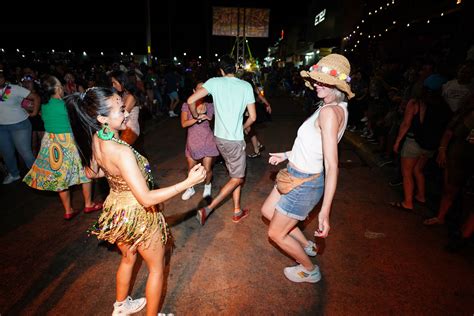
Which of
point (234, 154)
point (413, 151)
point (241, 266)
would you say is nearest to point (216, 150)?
point (234, 154)

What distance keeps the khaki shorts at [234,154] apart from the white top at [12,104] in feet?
11.4

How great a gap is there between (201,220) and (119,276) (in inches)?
64.1

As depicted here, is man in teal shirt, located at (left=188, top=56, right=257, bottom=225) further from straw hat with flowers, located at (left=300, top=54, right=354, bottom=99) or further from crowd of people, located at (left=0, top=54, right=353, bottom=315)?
straw hat with flowers, located at (left=300, top=54, right=354, bottom=99)

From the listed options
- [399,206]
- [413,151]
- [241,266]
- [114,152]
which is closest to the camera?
[114,152]

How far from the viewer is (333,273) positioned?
9.38 ft

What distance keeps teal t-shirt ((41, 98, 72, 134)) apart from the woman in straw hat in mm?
2744

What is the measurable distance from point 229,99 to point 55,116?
2.23 metres

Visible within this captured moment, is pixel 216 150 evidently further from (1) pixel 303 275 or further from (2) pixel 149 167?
(2) pixel 149 167

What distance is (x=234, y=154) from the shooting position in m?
3.45

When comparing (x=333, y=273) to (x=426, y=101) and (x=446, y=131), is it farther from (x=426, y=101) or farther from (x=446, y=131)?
(x=426, y=101)

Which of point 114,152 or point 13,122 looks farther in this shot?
point 13,122

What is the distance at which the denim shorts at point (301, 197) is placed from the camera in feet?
7.41

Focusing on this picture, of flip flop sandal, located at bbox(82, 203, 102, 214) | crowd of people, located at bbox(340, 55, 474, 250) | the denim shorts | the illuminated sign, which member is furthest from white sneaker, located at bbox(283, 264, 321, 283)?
the illuminated sign

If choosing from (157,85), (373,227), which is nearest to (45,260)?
(373,227)
